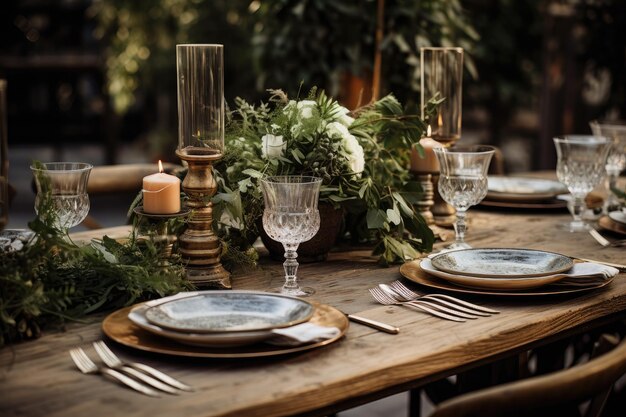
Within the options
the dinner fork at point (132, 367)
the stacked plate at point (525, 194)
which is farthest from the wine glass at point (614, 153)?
the dinner fork at point (132, 367)

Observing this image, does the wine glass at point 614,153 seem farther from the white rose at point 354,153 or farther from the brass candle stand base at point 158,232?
the brass candle stand base at point 158,232

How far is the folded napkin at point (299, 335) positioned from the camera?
120 cm

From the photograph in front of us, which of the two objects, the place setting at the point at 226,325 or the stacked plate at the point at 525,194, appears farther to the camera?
the stacked plate at the point at 525,194

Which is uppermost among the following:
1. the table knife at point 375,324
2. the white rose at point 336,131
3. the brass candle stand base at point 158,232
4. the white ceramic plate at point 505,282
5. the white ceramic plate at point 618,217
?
the white rose at point 336,131

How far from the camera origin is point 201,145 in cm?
156

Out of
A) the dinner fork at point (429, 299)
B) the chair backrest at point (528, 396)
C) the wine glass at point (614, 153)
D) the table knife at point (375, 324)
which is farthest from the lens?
the wine glass at point (614, 153)

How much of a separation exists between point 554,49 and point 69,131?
4.10 meters

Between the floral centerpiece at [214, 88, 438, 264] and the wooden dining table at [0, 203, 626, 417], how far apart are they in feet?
A: 0.35

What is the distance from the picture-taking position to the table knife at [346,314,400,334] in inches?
52.2

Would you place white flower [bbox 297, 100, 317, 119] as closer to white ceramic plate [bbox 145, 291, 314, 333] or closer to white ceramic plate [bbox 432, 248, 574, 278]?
white ceramic plate [bbox 432, 248, 574, 278]

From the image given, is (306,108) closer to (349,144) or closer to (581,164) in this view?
(349,144)

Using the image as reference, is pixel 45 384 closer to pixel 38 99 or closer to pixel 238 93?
pixel 238 93

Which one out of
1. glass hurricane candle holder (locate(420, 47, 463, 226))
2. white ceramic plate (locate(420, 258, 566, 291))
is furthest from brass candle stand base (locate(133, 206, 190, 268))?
glass hurricane candle holder (locate(420, 47, 463, 226))

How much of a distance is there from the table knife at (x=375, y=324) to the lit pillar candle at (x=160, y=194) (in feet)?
1.16
